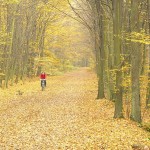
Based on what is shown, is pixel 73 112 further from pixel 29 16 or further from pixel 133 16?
pixel 29 16

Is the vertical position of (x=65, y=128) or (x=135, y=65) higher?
(x=135, y=65)

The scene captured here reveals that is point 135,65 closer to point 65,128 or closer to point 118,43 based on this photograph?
point 118,43


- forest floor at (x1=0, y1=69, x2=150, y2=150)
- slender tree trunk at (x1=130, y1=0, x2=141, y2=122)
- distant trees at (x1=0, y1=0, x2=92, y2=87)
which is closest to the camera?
forest floor at (x1=0, y1=69, x2=150, y2=150)

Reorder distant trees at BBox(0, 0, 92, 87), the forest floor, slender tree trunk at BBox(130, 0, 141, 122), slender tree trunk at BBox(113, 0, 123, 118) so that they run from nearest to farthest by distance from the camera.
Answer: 1. the forest floor
2. slender tree trunk at BBox(130, 0, 141, 122)
3. slender tree trunk at BBox(113, 0, 123, 118)
4. distant trees at BBox(0, 0, 92, 87)

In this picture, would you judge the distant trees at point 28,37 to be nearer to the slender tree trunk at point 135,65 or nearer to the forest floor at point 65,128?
the forest floor at point 65,128

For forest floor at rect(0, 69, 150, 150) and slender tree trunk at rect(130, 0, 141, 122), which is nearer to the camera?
forest floor at rect(0, 69, 150, 150)

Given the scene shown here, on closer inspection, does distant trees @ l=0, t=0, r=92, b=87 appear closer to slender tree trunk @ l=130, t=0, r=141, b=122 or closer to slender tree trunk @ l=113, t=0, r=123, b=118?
slender tree trunk @ l=113, t=0, r=123, b=118

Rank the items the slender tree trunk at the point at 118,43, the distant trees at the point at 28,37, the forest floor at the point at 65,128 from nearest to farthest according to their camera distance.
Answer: the forest floor at the point at 65,128
the slender tree trunk at the point at 118,43
the distant trees at the point at 28,37

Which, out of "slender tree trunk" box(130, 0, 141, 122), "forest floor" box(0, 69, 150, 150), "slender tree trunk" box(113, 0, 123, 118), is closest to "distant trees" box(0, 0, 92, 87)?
"slender tree trunk" box(113, 0, 123, 118)

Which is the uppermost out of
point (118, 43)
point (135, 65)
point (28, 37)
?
point (28, 37)

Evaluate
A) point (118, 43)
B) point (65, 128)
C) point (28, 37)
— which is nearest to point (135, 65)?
point (118, 43)

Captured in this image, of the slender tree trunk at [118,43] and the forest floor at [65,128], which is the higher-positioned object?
the slender tree trunk at [118,43]

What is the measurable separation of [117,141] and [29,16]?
25.6 m

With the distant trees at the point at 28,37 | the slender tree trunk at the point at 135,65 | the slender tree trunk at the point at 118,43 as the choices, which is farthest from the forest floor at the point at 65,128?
the distant trees at the point at 28,37
